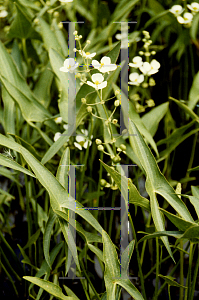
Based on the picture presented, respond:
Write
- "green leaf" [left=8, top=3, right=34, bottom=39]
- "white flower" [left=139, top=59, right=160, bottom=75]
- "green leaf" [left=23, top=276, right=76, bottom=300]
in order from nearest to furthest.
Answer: "green leaf" [left=23, top=276, right=76, bottom=300] → "white flower" [left=139, top=59, right=160, bottom=75] → "green leaf" [left=8, top=3, right=34, bottom=39]

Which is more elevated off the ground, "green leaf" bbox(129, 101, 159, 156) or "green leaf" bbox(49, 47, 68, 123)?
"green leaf" bbox(49, 47, 68, 123)

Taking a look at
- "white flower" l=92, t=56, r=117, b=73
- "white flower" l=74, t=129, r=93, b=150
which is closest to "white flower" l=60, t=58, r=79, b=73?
"white flower" l=92, t=56, r=117, b=73

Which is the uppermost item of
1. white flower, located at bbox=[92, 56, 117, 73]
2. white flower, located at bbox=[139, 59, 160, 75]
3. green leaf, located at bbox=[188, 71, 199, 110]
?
white flower, located at bbox=[92, 56, 117, 73]

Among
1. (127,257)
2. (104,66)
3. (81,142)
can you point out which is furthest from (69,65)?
(127,257)

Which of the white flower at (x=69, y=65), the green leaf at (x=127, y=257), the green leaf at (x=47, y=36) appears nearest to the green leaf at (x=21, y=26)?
the green leaf at (x=47, y=36)

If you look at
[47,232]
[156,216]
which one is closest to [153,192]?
[156,216]

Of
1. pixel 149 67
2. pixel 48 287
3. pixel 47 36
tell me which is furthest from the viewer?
pixel 47 36

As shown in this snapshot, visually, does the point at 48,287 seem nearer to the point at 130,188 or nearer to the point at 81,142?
the point at 130,188

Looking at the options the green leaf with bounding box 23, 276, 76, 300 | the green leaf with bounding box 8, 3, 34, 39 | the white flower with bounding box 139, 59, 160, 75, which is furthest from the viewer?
the green leaf with bounding box 8, 3, 34, 39

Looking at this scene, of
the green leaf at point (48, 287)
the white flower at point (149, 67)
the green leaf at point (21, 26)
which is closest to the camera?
the green leaf at point (48, 287)

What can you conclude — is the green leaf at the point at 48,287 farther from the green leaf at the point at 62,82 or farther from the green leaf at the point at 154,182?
the green leaf at the point at 62,82

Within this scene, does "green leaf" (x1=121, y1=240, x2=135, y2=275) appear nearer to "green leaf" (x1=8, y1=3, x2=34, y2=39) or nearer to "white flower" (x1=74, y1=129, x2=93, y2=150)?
"white flower" (x1=74, y1=129, x2=93, y2=150)

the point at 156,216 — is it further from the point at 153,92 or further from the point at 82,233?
the point at 153,92

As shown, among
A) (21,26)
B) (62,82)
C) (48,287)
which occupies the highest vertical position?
(21,26)
